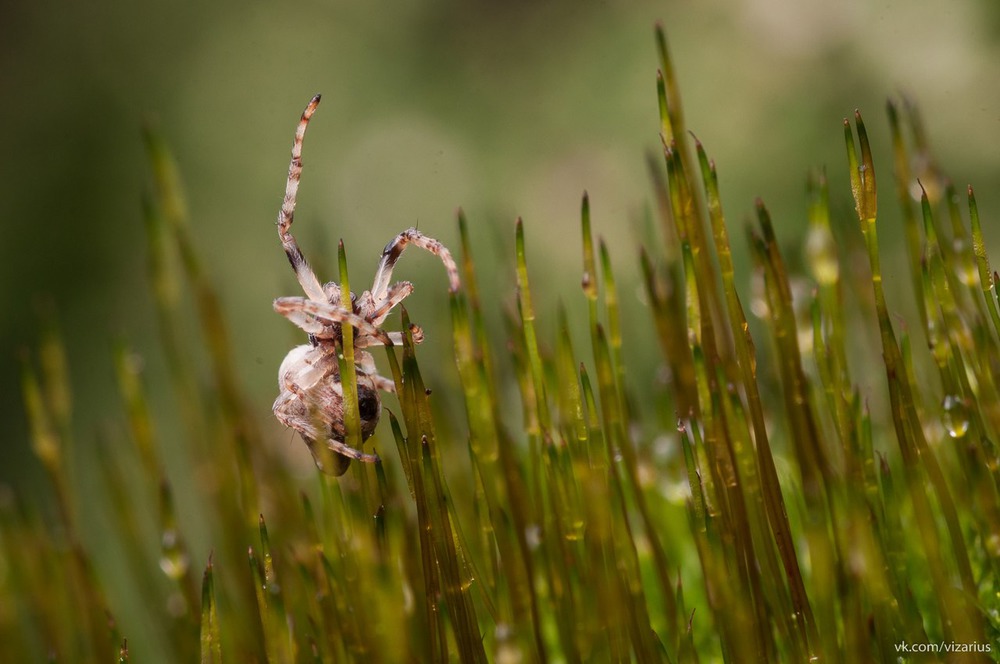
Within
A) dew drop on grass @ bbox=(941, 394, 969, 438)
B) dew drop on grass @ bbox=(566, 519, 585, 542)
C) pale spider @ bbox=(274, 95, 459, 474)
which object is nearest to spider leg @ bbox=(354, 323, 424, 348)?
pale spider @ bbox=(274, 95, 459, 474)

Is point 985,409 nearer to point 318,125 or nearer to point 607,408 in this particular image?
point 607,408

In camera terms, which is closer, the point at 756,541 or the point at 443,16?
the point at 756,541

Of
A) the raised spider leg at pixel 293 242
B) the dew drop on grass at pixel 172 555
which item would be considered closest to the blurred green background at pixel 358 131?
the raised spider leg at pixel 293 242

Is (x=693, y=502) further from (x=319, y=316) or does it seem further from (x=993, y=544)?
Result: (x=319, y=316)

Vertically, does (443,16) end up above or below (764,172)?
above

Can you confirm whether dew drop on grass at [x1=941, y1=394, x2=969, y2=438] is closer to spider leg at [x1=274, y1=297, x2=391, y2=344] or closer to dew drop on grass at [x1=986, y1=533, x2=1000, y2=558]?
dew drop on grass at [x1=986, y1=533, x2=1000, y2=558]

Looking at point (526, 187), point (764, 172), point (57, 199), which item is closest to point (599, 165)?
point (526, 187)

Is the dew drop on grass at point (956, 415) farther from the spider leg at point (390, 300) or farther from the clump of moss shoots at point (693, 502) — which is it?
the spider leg at point (390, 300)

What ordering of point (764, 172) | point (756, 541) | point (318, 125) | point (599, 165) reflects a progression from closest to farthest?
1. point (756, 541)
2. point (764, 172)
3. point (599, 165)
4. point (318, 125)
